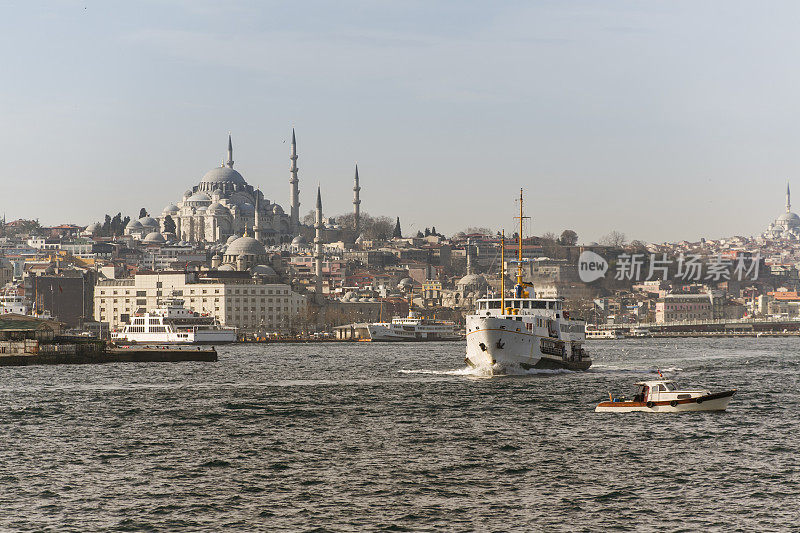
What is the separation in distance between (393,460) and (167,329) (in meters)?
92.0

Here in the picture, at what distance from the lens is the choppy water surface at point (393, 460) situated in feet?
76.6

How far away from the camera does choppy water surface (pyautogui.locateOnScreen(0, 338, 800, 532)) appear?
23359 mm

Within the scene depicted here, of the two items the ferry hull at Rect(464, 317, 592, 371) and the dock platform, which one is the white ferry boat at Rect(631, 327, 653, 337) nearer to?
the dock platform

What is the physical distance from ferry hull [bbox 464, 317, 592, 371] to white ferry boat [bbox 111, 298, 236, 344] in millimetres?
65621

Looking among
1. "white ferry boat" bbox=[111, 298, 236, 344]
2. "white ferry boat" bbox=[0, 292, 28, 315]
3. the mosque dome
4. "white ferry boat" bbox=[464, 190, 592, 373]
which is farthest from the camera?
the mosque dome

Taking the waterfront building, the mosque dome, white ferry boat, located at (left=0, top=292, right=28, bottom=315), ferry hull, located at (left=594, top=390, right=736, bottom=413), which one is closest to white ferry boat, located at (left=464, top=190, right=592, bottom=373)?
ferry hull, located at (left=594, top=390, right=736, bottom=413)

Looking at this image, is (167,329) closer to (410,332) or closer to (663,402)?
(410,332)

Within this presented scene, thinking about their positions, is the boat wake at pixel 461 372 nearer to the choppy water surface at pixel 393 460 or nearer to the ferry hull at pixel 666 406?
the choppy water surface at pixel 393 460

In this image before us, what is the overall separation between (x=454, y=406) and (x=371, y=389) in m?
10.5

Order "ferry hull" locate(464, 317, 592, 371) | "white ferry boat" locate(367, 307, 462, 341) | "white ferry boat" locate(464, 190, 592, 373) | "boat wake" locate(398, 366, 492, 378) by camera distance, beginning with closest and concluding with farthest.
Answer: "ferry hull" locate(464, 317, 592, 371)
"white ferry boat" locate(464, 190, 592, 373)
"boat wake" locate(398, 366, 492, 378)
"white ferry boat" locate(367, 307, 462, 341)

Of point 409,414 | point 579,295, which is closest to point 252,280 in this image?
point 579,295

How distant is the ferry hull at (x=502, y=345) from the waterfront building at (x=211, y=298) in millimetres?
112036

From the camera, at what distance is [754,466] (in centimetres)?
2916

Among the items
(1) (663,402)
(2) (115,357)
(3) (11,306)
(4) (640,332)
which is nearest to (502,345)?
(1) (663,402)
